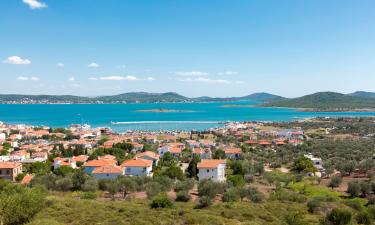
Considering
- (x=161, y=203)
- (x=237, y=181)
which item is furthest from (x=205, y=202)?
(x=237, y=181)

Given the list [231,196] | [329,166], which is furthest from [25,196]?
[329,166]

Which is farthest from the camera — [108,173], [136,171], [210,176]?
[136,171]

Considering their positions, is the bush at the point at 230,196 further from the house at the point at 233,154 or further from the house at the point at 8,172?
the house at the point at 233,154

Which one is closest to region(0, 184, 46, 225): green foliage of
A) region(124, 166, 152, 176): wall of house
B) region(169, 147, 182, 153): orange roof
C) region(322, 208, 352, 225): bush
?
region(322, 208, 352, 225): bush

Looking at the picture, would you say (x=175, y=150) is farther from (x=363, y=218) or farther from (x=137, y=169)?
(x=363, y=218)

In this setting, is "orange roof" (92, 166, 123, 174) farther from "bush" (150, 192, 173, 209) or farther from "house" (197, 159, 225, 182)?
"bush" (150, 192, 173, 209)
